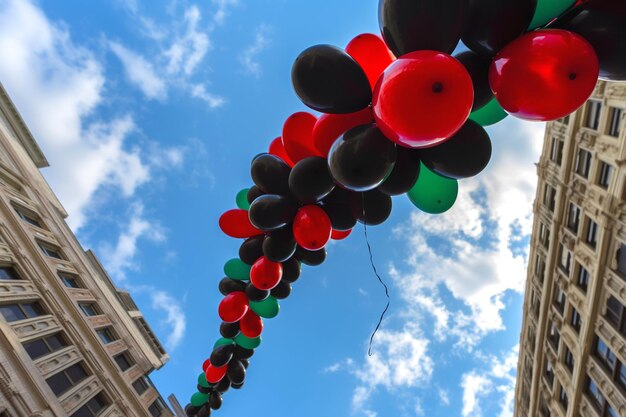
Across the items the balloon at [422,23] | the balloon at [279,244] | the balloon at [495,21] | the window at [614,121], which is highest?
the balloon at [422,23]

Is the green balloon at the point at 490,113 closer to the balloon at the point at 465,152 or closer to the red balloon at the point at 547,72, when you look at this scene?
the balloon at the point at 465,152

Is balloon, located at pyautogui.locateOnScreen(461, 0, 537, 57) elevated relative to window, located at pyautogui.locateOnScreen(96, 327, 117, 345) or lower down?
lower down

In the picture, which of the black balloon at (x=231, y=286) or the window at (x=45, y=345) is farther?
the window at (x=45, y=345)

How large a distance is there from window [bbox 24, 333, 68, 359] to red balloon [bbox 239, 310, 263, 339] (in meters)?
8.56

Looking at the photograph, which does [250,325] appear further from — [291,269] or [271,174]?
[271,174]

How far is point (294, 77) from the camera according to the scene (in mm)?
3109

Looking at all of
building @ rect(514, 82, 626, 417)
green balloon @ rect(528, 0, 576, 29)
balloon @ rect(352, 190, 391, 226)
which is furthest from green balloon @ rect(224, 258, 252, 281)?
building @ rect(514, 82, 626, 417)

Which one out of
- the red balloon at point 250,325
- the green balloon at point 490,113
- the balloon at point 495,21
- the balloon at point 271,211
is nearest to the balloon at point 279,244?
the balloon at point 271,211

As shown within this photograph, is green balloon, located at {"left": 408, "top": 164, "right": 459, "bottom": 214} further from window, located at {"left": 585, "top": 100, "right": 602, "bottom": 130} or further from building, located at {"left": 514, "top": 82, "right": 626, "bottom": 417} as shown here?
window, located at {"left": 585, "top": 100, "right": 602, "bottom": 130}

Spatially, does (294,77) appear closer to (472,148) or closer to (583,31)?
(472,148)

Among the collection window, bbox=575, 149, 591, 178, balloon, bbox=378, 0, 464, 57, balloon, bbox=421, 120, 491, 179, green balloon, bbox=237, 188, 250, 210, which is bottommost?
window, bbox=575, 149, 591, 178

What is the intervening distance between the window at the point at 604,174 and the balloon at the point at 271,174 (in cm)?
1341

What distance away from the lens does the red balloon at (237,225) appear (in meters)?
6.16

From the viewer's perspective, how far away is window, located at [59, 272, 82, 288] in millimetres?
15045
